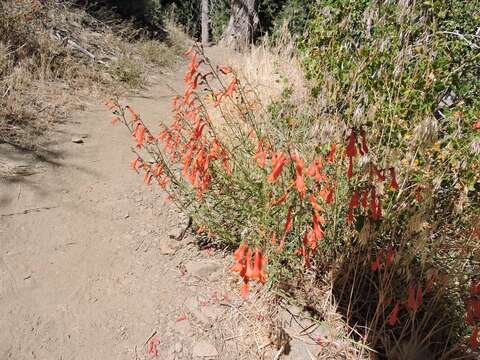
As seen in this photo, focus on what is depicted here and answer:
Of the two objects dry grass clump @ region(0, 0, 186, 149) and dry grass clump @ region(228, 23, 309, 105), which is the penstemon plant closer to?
dry grass clump @ region(0, 0, 186, 149)

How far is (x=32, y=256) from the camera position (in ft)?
7.72

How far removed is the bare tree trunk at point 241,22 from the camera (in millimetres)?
9539

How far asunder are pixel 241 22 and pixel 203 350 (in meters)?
9.32

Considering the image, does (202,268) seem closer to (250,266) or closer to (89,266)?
(89,266)

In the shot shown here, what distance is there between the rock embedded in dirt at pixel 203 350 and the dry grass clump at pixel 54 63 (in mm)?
2522

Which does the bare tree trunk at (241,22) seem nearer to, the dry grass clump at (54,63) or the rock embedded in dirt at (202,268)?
the dry grass clump at (54,63)

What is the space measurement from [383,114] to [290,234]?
856 millimetres

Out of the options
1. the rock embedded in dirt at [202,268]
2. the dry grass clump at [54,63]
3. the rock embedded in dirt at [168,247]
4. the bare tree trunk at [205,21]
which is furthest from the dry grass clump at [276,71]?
the bare tree trunk at [205,21]

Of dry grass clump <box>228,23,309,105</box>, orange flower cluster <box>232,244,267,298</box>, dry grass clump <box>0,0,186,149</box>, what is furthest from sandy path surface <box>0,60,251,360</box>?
dry grass clump <box>228,23,309,105</box>

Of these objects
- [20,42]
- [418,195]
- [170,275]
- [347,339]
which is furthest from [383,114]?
[20,42]

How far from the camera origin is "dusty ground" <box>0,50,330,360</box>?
194 cm

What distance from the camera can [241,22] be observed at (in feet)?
32.0

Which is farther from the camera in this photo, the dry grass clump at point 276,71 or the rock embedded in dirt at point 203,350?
the dry grass clump at point 276,71

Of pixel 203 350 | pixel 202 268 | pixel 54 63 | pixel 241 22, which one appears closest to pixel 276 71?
pixel 54 63
